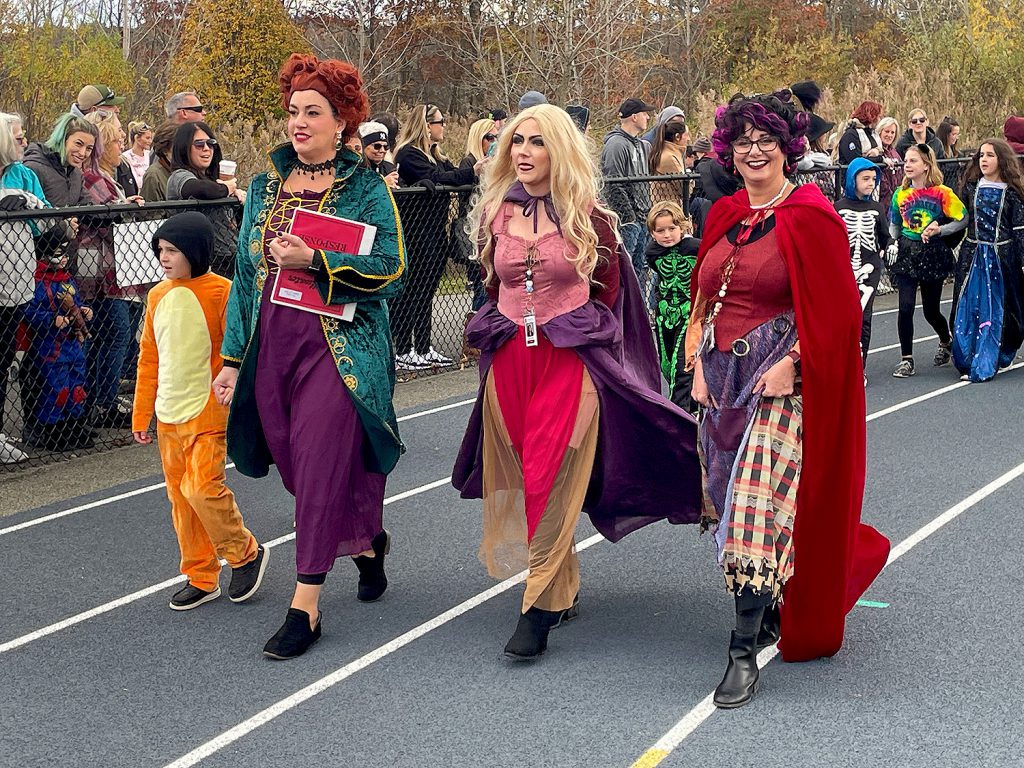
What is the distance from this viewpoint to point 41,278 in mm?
8711

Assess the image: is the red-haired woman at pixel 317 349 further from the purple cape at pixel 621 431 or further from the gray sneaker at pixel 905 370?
the gray sneaker at pixel 905 370

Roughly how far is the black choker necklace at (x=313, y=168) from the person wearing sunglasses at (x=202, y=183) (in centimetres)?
378

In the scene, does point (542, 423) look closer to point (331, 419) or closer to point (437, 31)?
point (331, 419)

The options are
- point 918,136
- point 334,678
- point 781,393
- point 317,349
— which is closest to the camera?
point 781,393

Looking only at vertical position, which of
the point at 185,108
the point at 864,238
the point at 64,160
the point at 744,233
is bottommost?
the point at 864,238

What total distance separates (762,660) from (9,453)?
17.2 feet

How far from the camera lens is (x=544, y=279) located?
17.7 feet

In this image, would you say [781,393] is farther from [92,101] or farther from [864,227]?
[92,101]

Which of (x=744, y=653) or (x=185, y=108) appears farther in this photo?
(x=185, y=108)

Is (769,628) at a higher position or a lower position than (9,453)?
lower

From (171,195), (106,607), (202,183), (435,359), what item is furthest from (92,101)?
(106,607)

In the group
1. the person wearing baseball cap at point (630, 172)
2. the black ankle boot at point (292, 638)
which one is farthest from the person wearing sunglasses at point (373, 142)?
the black ankle boot at point (292, 638)

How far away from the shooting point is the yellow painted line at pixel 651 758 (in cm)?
440

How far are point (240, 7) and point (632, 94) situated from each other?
10.5 m
